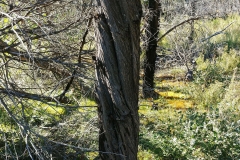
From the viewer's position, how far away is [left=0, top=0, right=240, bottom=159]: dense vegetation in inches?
140

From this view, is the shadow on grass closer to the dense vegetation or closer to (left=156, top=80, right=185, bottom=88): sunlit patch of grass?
the dense vegetation

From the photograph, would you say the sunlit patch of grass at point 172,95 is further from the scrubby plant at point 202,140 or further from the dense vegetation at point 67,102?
Answer: the scrubby plant at point 202,140

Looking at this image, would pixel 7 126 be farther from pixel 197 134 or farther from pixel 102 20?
pixel 102 20

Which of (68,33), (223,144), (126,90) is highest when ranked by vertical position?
(68,33)

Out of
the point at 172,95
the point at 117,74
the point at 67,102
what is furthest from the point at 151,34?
the point at 117,74

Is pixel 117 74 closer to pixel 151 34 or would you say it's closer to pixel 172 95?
pixel 151 34

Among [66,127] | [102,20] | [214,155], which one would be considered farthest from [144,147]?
[102,20]

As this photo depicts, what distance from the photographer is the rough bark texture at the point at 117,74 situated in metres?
3.14

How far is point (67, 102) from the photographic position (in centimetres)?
560

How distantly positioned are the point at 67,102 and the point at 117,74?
2534 millimetres

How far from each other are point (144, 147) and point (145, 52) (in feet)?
11.0

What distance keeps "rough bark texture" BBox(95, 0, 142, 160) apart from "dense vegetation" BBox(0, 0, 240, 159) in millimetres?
209

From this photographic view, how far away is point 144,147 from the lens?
6.27m

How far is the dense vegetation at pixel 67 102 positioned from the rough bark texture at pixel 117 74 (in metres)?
0.21
